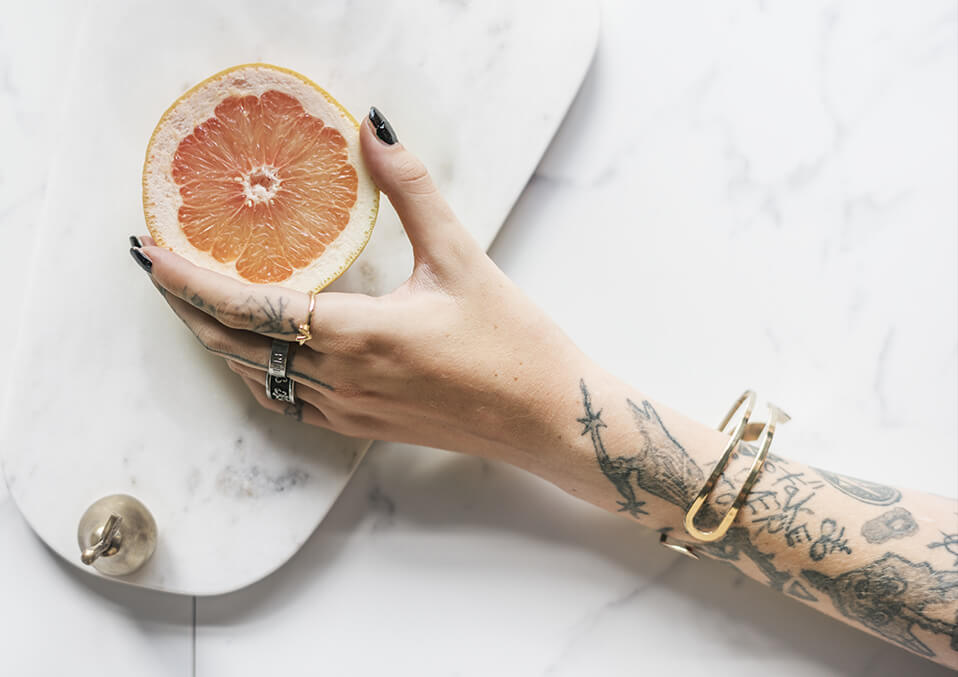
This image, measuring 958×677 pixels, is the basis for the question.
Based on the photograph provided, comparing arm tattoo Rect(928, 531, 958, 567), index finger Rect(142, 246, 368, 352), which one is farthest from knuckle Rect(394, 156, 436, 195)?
arm tattoo Rect(928, 531, 958, 567)

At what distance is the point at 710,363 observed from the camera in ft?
4.15

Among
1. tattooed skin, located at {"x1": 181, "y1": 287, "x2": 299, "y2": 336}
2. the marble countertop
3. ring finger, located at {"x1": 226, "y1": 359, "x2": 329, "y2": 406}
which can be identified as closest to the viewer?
tattooed skin, located at {"x1": 181, "y1": 287, "x2": 299, "y2": 336}

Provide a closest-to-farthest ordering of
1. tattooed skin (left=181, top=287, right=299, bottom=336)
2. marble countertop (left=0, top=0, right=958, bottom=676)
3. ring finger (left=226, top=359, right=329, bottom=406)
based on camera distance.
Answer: tattooed skin (left=181, top=287, right=299, bottom=336) < ring finger (left=226, top=359, right=329, bottom=406) < marble countertop (left=0, top=0, right=958, bottom=676)

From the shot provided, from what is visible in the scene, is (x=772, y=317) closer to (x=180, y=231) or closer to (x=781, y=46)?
(x=781, y=46)

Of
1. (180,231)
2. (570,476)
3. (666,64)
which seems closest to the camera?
(180,231)

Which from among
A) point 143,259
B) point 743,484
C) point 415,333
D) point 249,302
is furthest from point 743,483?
point 143,259

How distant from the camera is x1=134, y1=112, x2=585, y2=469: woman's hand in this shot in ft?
3.17

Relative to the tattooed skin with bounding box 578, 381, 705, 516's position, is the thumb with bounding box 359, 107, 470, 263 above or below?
above

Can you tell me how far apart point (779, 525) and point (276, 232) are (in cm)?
88

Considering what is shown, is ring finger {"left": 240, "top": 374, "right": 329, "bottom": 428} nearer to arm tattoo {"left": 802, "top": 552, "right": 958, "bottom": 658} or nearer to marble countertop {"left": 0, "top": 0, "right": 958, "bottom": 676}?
marble countertop {"left": 0, "top": 0, "right": 958, "bottom": 676}

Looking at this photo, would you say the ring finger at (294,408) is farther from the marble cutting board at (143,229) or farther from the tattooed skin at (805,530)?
the tattooed skin at (805,530)

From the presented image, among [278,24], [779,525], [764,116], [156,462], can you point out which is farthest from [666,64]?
[156,462]

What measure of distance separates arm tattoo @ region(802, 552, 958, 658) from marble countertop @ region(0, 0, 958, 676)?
19 centimetres

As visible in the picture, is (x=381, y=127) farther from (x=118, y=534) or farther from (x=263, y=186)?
(x=118, y=534)
